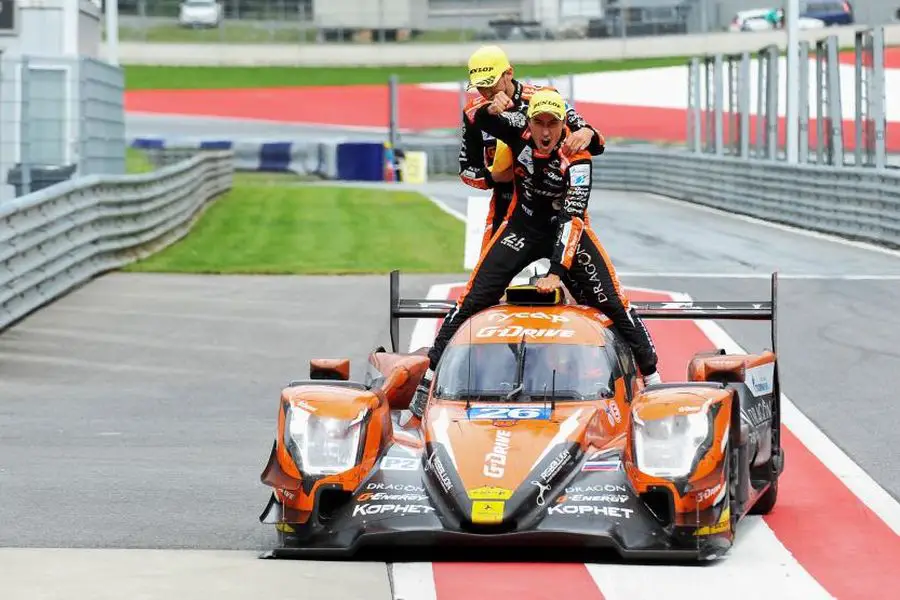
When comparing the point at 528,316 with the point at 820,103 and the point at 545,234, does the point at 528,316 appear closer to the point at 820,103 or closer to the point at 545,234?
the point at 545,234

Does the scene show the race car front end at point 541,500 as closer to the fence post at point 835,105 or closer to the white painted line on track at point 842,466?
the white painted line on track at point 842,466

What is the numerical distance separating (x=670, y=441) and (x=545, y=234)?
267cm

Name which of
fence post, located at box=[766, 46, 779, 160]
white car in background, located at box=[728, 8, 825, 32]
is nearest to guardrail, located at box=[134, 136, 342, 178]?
white car in background, located at box=[728, 8, 825, 32]

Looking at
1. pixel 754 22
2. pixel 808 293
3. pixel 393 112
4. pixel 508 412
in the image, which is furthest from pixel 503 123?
pixel 754 22

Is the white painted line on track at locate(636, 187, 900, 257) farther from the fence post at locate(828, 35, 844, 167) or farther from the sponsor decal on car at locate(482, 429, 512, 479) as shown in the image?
the sponsor decal on car at locate(482, 429, 512, 479)

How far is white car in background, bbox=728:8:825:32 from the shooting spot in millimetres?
65750

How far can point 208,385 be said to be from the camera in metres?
15.5

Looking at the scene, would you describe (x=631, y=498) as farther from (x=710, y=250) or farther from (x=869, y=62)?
(x=869, y=62)

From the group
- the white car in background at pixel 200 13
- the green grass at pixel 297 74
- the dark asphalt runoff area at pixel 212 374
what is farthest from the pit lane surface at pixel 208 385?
the green grass at pixel 297 74

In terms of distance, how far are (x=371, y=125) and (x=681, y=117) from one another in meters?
14.9

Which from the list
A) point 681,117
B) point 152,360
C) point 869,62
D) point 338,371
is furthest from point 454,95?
point 338,371

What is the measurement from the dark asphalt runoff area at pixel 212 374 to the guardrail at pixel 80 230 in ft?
0.99

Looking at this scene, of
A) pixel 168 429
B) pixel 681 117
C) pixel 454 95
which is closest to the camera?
pixel 168 429

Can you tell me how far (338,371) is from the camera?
414 inches
